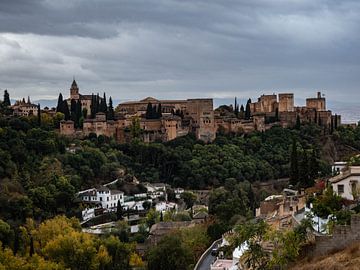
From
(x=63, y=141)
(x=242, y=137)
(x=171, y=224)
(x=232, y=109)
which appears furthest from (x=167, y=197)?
(x=232, y=109)

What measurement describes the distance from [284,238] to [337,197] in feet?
13.1

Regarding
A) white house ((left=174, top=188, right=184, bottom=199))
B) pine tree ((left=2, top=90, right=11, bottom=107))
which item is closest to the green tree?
white house ((left=174, top=188, right=184, bottom=199))

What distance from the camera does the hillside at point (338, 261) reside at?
44.7ft

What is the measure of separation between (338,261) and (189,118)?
68.3 metres

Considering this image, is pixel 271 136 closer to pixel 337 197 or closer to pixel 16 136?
pixel 16 136

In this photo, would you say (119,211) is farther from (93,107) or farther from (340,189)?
(340,189)

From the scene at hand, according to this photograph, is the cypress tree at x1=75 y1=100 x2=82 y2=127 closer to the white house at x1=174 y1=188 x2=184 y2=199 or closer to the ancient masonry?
the white house at x1=174 y1=188 x2=184 y2=199

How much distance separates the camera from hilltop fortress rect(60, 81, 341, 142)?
240 feet

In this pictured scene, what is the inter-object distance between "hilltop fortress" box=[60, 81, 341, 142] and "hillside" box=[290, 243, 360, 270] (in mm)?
56350

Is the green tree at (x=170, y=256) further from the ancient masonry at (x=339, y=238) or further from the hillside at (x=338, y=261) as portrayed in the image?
the hillside at (x=338, y=261)

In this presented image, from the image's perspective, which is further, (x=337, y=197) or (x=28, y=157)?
(x=28, y=157)

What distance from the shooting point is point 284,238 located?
1648cm

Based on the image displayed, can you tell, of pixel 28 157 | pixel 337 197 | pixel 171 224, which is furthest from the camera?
pixel 28 157

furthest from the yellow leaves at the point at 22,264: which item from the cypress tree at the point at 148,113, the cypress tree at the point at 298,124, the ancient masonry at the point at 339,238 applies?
the cypress tree at the point at 298,124
